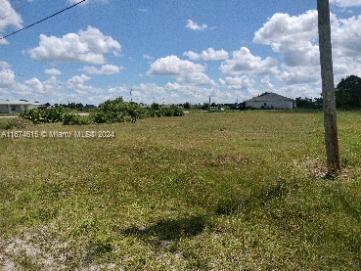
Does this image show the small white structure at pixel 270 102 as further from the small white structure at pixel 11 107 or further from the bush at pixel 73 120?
the bush at pixel 73 120

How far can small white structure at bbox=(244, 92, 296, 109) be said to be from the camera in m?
118

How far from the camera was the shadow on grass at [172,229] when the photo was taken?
23.7ft

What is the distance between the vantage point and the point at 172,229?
24.7 ft

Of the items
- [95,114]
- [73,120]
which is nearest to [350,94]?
[95,114]

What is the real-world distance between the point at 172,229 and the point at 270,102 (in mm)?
115954

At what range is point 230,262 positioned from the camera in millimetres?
6148

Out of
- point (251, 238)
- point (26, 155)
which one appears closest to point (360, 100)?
point (26, 155)

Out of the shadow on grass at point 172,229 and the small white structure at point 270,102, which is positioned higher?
the small white structure at point 270,102

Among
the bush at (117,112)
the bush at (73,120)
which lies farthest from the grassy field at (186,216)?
the bush at (117,112)

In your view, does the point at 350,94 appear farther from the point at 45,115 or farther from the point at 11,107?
the point at 11,107

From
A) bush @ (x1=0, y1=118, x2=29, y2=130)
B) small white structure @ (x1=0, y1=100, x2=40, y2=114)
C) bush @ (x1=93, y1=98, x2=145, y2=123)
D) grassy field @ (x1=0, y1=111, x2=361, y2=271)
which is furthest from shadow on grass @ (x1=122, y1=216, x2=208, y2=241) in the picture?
small white structure @ (x1=0, y1=100, x2=40, y2=114)

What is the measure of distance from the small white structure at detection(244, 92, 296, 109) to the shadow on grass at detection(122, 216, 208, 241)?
112 metres

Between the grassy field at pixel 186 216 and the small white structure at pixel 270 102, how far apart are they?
107 m

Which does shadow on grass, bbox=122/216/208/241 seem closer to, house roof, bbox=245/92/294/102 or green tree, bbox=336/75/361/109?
green tree, bbox=336/75/361/109
